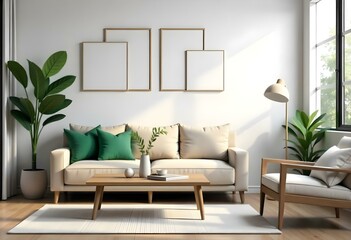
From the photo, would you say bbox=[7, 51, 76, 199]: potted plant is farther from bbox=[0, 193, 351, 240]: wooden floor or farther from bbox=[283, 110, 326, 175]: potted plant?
bbox=[283, 110, 326, 175]: potted plant

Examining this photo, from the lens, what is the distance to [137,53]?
20.2 ft

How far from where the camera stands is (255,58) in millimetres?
6242

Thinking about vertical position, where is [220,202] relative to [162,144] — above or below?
below

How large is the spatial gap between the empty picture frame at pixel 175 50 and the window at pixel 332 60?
146 cm

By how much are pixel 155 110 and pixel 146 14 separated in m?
1.23

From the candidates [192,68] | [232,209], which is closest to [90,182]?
[232,209]

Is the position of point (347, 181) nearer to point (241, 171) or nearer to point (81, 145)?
point (241, 171)

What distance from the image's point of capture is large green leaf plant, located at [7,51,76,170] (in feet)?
18.5

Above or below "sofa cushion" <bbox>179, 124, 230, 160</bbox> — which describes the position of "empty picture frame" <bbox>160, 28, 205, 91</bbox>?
above

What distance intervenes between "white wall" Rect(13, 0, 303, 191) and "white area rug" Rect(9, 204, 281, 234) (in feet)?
4.40

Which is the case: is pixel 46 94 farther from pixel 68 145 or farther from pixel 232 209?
pixel 232 209

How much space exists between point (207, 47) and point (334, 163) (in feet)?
8.53

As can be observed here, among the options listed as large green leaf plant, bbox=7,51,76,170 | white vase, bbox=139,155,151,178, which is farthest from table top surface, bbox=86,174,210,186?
large green leaf plant, bbox=7,51,76,170

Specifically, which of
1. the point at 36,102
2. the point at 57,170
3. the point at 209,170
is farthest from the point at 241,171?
the point at 36,102
